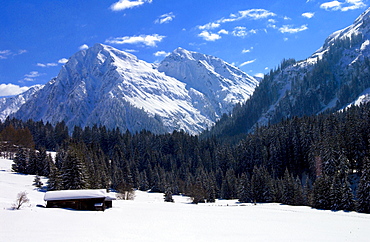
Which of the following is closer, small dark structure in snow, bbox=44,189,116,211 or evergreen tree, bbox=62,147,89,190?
small dark structure in snow, bbox=44,189,116,211

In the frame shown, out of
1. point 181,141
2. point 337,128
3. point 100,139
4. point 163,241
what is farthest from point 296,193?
point 100,139

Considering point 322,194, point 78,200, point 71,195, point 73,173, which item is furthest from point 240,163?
point 71,195

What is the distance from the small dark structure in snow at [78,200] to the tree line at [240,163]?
61.8 ft

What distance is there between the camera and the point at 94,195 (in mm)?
44469

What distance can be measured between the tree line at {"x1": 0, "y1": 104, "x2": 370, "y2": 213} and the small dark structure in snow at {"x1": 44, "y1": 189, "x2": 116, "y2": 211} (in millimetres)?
18833

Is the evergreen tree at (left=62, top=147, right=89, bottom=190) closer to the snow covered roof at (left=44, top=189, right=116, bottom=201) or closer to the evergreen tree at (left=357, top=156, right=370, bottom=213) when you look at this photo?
the snow covered roof at (left=44, top=189, right=116, bottom=201)

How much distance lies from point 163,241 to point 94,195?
1986 centimetres

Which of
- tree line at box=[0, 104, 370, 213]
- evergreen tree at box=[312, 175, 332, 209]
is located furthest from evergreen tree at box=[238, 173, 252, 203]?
evergreen tree at box=[312, 175, 332, 209]

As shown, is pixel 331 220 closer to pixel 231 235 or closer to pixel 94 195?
pixel 231 235

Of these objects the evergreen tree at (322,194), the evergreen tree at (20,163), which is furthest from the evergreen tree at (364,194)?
the evergreen tree at (20,163)

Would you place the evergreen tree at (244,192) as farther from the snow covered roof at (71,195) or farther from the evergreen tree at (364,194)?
the snow covered roof at (71,195)

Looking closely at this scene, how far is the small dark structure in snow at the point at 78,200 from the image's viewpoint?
142ft

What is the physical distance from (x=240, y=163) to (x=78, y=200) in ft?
278

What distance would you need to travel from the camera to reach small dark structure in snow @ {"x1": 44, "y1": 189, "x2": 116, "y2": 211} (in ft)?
142
